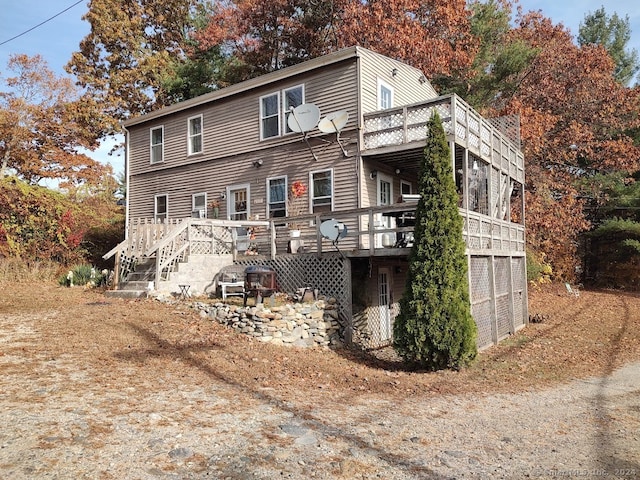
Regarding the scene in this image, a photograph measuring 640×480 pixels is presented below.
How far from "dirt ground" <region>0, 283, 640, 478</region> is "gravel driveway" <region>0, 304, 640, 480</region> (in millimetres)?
28

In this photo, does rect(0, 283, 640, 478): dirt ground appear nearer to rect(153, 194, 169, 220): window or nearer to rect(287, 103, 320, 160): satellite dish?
rect(153, 194, 169, 220): window

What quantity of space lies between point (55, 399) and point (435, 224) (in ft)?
21.5

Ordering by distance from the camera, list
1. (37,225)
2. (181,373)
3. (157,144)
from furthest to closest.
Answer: (157,144), (37,225), (181,373)

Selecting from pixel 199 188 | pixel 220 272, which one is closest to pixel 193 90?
pixel 199 188

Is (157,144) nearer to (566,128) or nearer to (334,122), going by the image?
(334,122)

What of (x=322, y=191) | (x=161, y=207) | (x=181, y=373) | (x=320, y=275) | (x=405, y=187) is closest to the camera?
(x=181, y=373)

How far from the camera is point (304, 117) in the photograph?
1366 cm

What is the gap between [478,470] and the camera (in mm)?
4277

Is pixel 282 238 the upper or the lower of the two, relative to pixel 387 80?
lower

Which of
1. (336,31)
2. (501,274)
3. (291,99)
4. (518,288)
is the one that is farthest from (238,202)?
(336,31)

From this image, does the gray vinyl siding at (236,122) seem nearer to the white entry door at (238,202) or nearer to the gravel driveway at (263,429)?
the white entry door at (238,202)

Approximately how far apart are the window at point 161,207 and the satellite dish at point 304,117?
650 cm

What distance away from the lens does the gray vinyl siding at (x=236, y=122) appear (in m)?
13.5

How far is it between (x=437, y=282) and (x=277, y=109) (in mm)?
8503
